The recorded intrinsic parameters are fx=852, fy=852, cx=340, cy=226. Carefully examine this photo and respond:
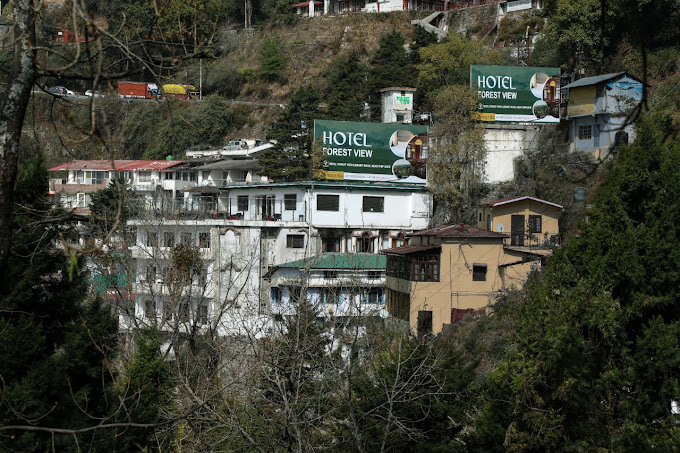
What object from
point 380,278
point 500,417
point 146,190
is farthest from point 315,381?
point 146,190

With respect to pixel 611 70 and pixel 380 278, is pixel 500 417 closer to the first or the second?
pixel 380 278

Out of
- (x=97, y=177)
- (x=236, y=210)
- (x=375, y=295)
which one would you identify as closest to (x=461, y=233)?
(x=375, y=295)

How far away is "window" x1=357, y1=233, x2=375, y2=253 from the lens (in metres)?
36.1

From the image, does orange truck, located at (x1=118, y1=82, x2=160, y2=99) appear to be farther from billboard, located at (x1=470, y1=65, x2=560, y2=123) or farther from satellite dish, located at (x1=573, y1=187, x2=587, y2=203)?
satellite dish, located at (x1=573, y1=187, x2=587, y2=203)

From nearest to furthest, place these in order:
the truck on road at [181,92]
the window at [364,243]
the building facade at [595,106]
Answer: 1. the truck on road at [181,92]
2. the building facade at [595,106]
3. the window at [364,243]

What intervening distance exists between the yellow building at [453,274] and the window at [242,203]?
1062 centimetres

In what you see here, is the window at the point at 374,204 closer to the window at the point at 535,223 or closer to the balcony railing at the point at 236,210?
the balcony railing at the point at 236,210

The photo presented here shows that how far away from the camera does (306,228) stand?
34.9 m

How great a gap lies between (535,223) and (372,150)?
8775mm

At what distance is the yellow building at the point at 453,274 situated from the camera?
28406 mm

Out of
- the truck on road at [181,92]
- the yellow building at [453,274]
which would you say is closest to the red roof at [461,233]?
the yellow building at [453,274]

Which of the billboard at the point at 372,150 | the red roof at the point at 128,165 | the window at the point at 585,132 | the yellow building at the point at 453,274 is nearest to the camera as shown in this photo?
the yellow building at the point at 453,274

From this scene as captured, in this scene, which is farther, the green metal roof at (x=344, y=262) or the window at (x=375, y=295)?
the window at (x=375, y=295)

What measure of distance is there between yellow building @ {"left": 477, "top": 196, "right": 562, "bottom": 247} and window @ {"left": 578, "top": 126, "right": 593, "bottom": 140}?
181 inches
